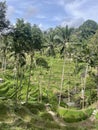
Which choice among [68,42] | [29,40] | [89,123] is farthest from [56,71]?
[89,123]

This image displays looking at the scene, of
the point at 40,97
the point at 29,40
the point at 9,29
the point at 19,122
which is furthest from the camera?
the point at 40,97

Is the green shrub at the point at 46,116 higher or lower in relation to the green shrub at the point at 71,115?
higher

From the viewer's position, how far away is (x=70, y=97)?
9150 cm

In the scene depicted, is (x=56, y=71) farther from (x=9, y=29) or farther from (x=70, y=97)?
(x=9, y=29)

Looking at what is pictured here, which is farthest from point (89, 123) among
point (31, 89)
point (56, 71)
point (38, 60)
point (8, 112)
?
point (56, 71)

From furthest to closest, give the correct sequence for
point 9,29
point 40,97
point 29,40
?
point 40,97 < point 29,40 < point 9,29

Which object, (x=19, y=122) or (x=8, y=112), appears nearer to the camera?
(x=19, y=122)

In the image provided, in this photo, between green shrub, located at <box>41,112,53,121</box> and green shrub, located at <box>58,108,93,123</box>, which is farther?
green shrub, located at <box>58,108,93,123</box>

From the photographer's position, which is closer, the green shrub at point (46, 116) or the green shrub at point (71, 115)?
the green shrub at point (46, 116)

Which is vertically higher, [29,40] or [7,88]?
[29,40]

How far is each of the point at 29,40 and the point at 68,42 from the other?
1286 cm

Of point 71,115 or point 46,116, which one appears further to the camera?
point 71,115

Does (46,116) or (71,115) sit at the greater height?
(46,116)

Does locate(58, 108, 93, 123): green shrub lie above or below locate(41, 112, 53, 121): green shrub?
below
